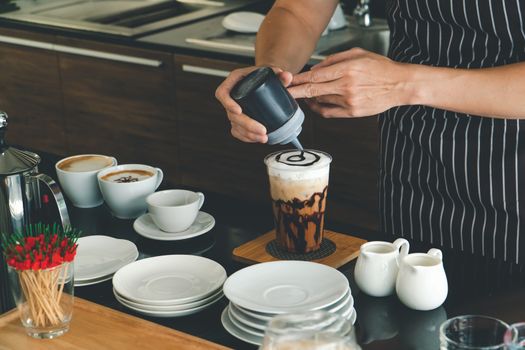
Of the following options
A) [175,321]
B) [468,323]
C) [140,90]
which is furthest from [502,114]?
[140,90]

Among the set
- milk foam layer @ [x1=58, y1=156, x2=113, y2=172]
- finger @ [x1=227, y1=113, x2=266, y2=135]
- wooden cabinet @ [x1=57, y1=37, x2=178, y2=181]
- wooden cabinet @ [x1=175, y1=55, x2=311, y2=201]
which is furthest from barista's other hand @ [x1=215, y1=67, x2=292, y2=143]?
wooden cabinet @ [x1=57, y1=37, x2=178, y2=181]

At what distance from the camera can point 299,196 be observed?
1674 millimetres

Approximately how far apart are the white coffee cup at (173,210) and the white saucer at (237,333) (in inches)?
14.7

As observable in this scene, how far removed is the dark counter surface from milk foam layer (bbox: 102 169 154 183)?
0.28 ft

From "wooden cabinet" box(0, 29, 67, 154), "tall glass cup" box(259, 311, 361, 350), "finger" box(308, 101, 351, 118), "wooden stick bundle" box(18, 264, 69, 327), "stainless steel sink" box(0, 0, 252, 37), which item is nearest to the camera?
"tall glass cup" box(259, 311, 361, 350)

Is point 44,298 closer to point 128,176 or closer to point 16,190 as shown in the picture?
point 16,190

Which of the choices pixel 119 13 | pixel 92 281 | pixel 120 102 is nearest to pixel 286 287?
pixel 92 281

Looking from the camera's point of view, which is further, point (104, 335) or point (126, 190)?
point (126, 190)

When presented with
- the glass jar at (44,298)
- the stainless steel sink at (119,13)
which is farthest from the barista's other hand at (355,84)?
the stainless steel sink at (119,13)

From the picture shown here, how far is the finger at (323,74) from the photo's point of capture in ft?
5.49

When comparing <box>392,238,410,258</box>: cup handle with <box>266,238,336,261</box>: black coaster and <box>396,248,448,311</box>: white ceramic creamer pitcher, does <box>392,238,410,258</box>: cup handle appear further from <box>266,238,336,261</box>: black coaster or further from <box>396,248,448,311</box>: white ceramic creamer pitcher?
<box>266,238,336,261</box>: black coaster

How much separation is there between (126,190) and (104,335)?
1.66 feet

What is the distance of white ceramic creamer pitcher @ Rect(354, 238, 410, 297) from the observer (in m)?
1.52

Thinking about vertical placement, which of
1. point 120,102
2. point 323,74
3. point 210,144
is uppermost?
point 323,74
